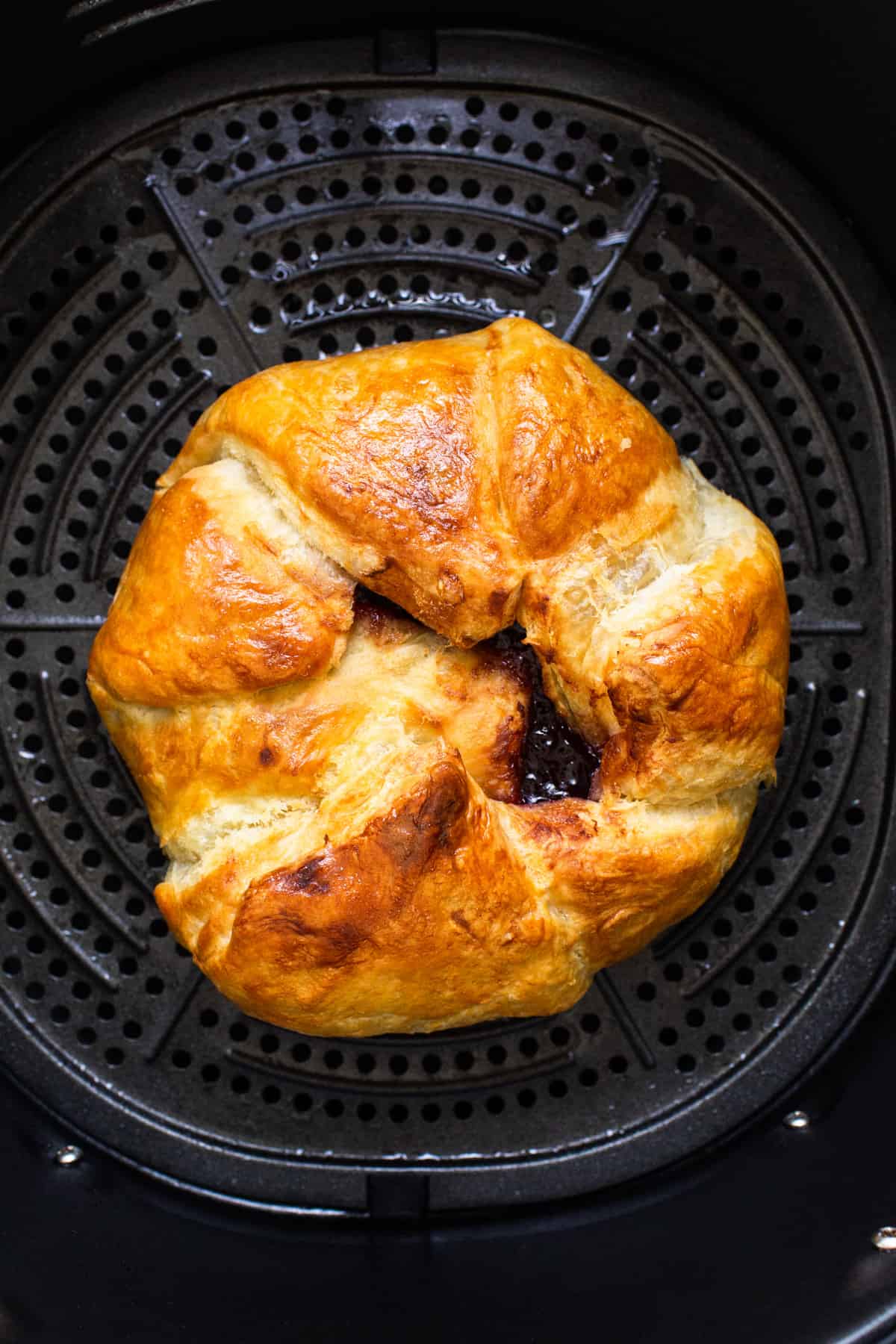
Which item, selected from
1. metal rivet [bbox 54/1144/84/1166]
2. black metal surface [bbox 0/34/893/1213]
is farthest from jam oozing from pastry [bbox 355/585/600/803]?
metal rivet [bbox 54/1144/84/1166]

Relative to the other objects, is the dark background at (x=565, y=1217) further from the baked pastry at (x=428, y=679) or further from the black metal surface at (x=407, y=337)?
the baked pastry at (x=428, y=679)

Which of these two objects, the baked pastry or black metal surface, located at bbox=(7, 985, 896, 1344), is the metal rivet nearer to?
black metal surface, located at bbox=(7, 985, 896, 1344)

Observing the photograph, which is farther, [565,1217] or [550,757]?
[565,1217]

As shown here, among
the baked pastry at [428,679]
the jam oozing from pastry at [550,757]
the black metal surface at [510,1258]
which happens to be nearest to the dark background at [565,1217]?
the black metal surface at [510,1258]

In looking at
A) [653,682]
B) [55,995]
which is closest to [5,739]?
[55,995]

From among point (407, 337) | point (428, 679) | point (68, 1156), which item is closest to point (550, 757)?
point (428, 679)

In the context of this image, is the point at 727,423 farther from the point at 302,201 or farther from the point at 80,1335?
the point at 80,1335

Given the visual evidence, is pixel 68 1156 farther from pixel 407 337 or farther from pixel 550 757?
pixel 407 337
